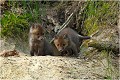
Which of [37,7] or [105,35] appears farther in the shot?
[37,7]

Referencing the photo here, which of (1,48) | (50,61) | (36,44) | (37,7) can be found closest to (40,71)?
(50,61)

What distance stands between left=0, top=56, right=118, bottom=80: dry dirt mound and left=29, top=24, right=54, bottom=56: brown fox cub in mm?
776

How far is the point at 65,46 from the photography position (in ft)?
22.0

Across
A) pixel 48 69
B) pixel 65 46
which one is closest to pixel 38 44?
pixel 65 46

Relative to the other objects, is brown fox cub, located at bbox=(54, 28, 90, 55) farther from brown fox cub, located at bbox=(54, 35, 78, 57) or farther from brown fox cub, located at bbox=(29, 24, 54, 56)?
brown fox cub, located at bbox=(29, 24, 54, 56)

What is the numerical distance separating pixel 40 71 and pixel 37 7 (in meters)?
2.75

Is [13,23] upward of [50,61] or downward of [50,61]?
upward

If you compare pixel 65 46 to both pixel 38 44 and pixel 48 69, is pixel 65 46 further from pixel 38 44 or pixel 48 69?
pixel 48 69

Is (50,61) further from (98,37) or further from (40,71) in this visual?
(98,37)

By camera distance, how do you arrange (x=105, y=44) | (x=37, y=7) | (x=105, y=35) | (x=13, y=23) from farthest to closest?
(x=37, y=7) < (x=13, y=23) < (x=105, y=35) < (x=105, y=44)

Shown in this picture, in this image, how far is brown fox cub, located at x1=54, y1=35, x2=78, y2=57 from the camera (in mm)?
6645

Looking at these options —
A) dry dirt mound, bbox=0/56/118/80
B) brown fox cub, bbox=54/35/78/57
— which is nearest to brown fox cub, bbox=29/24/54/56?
brown fox cub, bbox=54/35/78/57

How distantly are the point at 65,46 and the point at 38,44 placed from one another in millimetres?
501

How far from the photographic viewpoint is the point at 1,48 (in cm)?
679
